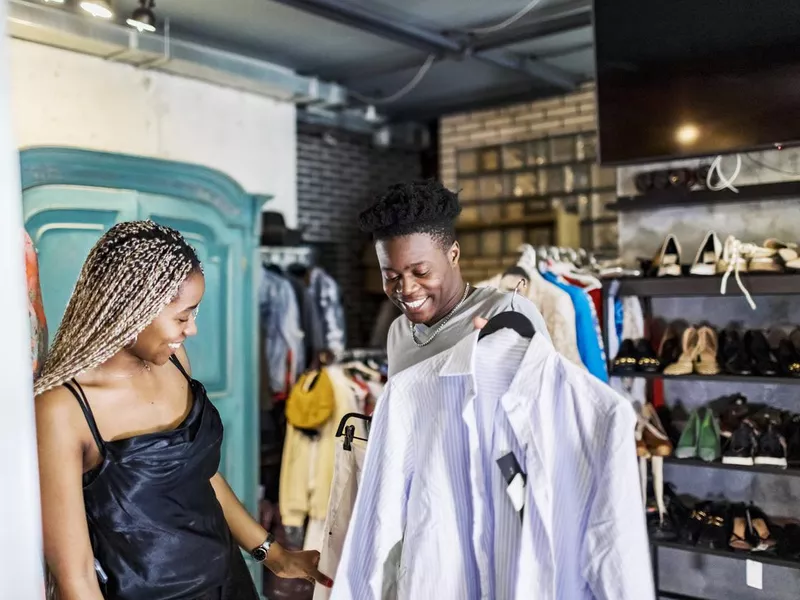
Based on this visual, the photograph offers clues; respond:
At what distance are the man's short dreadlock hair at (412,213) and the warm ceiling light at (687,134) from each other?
1.74 metres

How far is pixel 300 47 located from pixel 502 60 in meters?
1.33

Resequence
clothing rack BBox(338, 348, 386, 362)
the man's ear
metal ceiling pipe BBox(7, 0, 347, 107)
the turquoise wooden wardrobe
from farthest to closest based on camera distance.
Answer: clothing rack BBox(338, 348, 386, 362) → metal ceiling pipe BBox(7, 0, 347, 107) → the turquoise wooden wardrobe → the man's ear

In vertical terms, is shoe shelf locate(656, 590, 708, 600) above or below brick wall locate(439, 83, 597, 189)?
below

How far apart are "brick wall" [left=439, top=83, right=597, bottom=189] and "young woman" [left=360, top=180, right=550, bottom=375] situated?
13.6ft

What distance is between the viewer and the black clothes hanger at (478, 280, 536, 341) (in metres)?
1.53

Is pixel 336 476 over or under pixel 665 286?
under

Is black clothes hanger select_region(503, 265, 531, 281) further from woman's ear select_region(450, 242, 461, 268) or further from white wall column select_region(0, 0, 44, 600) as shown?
white wall column select_region(0, 0, 44, 600)

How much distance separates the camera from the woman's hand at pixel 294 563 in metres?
1.74

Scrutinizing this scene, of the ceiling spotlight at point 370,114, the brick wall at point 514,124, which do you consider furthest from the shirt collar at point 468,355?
the ceiling spotlight at point 370,114

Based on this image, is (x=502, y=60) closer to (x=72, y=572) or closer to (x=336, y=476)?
(x=336, y=476)

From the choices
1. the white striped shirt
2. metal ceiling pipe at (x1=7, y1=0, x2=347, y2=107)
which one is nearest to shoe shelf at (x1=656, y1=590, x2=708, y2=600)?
the white striped shirt

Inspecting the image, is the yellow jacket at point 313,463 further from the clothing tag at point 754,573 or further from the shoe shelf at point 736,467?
the clothing tag at point 754,573

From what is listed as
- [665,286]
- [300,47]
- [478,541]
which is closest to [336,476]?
[478,541]

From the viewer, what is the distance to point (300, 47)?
4.81 metres
